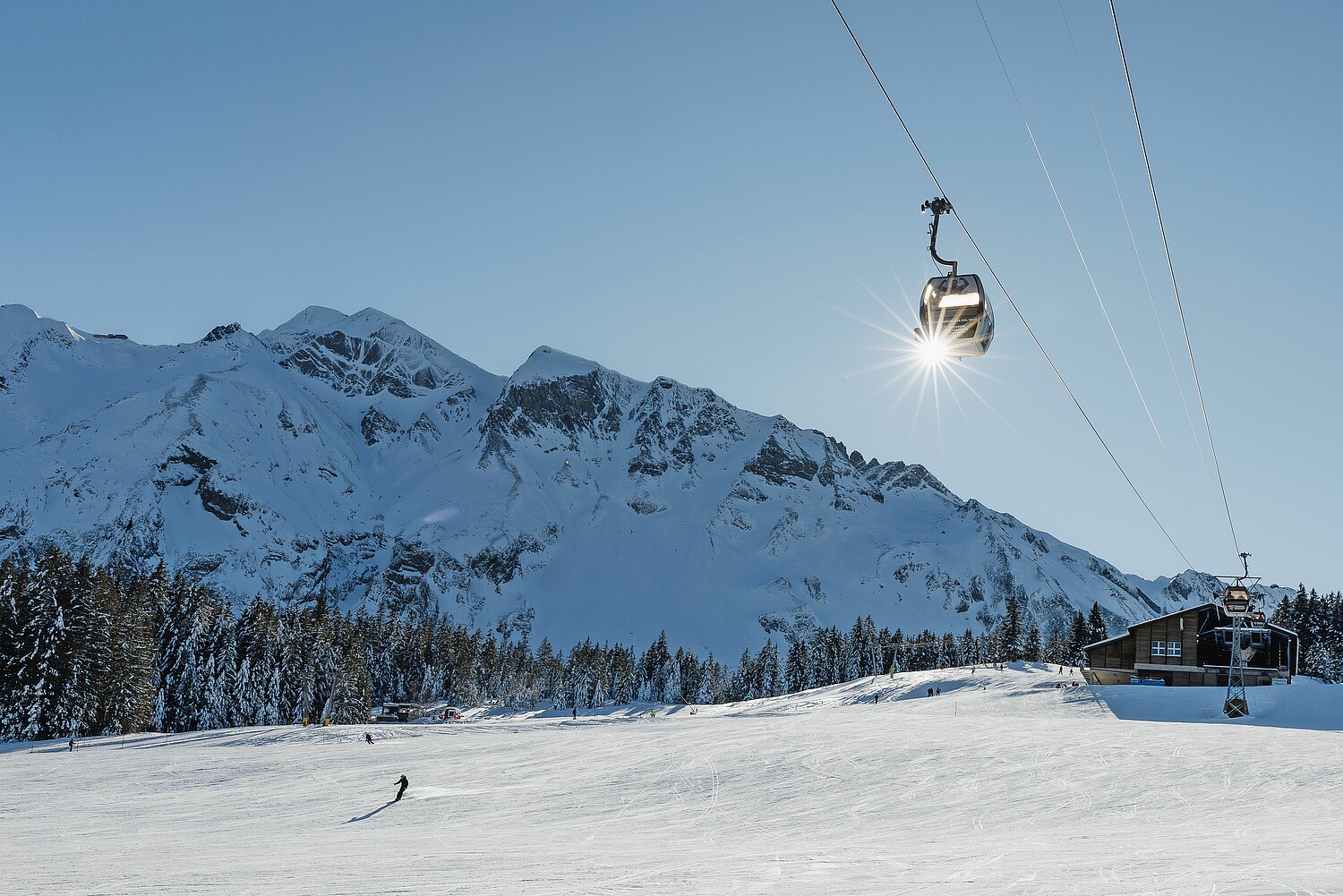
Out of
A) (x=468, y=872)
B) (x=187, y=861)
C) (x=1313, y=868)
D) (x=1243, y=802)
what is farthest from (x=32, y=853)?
(x=1243, y=802)

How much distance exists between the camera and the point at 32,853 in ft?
74.7

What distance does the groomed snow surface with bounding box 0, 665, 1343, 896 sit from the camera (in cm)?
1741

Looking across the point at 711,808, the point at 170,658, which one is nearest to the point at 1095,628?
the point at 711,808

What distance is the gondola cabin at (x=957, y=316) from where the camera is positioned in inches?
631

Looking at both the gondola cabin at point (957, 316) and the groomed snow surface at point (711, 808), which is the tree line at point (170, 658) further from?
the gondola cabin at point (957, 316)

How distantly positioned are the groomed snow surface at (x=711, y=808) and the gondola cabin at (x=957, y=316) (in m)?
9.03

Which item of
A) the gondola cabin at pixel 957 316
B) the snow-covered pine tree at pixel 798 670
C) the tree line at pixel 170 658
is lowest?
the snow-covered pine tree at pixel 798 670

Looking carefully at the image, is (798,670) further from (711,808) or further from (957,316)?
Answer: (957,316)

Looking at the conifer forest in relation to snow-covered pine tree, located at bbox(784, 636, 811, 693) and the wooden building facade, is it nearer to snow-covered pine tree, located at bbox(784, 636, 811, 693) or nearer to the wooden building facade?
snow-covered pine tree, located at bbox(784, 636, 811, 693)

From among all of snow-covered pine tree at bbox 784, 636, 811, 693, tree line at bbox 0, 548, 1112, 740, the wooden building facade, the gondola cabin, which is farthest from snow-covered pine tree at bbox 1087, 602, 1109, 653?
the gondola cabin

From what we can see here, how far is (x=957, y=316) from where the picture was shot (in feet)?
52.7

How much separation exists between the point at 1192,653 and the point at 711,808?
48.5 m

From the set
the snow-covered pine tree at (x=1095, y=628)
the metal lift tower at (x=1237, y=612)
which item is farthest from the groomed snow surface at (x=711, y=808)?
the snow-covered pine tree at (x=1095, y=628)

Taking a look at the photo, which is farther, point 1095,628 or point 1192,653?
point 1095,628
